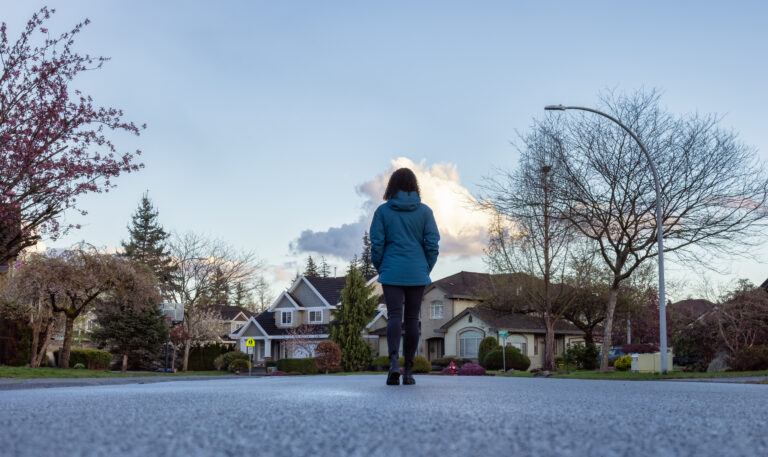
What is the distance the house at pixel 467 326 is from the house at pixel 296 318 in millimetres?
4710

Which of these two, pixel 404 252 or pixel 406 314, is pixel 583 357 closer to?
pixel 406 314

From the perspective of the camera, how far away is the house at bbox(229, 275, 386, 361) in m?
60.8

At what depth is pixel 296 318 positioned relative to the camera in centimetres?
6325

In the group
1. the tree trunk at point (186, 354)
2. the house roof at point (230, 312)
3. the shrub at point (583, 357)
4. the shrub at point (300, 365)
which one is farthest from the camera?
the house roof at point (230, 312)

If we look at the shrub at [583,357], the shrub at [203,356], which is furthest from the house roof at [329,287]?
the shrub at [583,357]

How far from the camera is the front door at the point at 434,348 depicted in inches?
2276

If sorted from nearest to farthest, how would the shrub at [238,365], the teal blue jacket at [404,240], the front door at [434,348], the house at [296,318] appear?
the teal blue jacket at [404,240]
the shrub at [238,365]
the front door at [434,348]
the house at [296,318]

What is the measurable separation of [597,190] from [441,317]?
3336cm

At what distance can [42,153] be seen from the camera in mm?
15367

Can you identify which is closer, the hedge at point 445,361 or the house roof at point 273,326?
the hedge at point 445,361

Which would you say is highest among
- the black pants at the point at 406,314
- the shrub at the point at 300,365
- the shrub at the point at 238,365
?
the black pants at the point at 406,314

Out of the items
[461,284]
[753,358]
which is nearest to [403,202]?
[753,358]

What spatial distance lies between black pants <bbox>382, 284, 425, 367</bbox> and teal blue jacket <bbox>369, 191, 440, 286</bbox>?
113 mm

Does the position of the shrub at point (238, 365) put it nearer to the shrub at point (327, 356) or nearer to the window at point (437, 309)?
the shrub at point (327, 356)
